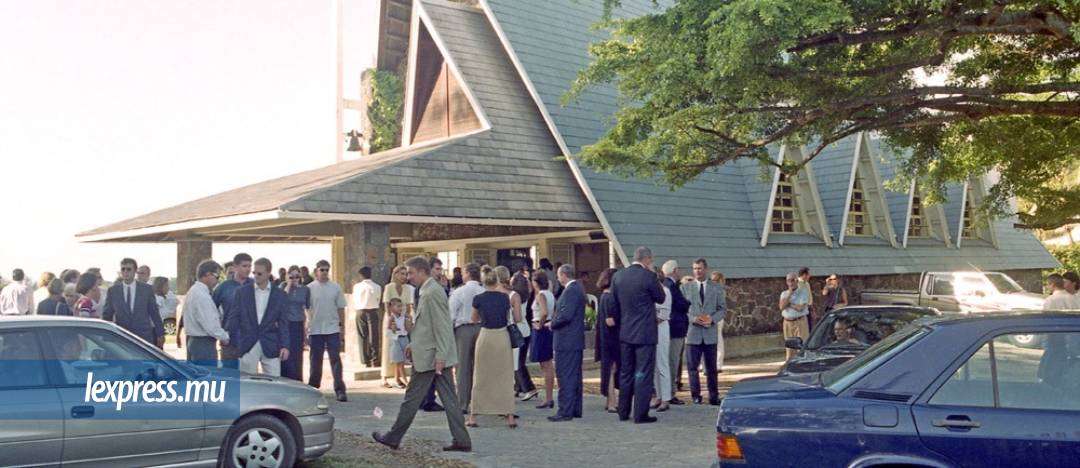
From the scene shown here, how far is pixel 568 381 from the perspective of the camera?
10164 millimetres

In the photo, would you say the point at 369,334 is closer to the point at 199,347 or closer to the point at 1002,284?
the point at 199,347

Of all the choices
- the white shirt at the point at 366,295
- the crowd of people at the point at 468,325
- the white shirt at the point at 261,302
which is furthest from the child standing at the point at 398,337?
the white shirt at the point at 261,302

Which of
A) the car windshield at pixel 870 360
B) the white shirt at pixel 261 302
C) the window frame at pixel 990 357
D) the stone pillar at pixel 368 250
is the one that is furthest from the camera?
the stone pillar at pixel 368 250

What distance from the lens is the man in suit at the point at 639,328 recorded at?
384 inches

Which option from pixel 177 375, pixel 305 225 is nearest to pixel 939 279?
pixel 305 225

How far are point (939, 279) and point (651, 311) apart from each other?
44.2 feet

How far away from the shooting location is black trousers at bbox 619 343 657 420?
9.82m

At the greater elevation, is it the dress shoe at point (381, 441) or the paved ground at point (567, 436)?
the dress shoe at point (381, 441)

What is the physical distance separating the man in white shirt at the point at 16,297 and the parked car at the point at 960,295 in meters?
16.3

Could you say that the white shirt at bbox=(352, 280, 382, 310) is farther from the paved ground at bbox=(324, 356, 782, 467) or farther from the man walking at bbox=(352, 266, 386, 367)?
the paved ground at bbox=(324, 356, 782, 467)

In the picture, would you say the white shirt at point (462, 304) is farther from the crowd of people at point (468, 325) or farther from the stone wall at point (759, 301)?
the stone wall at point (759, 301)

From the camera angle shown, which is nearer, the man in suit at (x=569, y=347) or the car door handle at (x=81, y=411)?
the car door handle at (x=81, y=411)

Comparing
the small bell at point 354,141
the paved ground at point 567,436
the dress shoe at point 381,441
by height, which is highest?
the small bell at point 354,141

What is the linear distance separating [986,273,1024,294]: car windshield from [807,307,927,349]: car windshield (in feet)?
40.2
